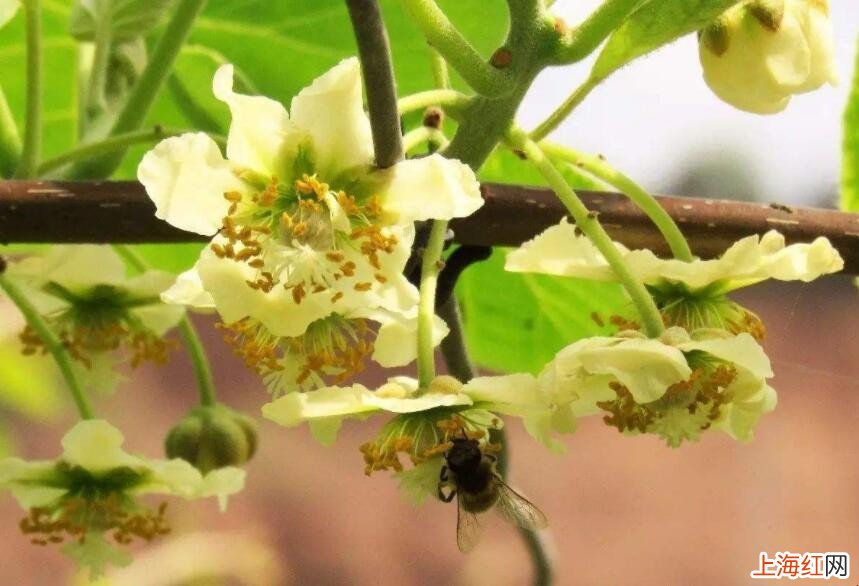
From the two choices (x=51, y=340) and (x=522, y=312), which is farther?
(x=522, y=312)

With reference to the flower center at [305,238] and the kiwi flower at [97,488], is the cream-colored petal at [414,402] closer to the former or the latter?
the flower center at [305,238]

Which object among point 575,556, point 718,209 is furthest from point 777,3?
point 575,556

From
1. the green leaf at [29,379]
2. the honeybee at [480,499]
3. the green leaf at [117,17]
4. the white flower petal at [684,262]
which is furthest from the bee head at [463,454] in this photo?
the green leaf at [29,379]

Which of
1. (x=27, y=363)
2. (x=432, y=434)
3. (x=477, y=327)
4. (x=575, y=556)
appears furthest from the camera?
(x=575, y=556)

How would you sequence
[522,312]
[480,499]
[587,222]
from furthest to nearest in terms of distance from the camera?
1. [522,312]
2. [480,499]
3. [587,222]

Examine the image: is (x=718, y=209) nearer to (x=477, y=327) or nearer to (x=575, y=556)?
(x=477, y=327)

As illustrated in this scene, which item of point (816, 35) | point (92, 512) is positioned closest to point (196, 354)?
point (92, 512)

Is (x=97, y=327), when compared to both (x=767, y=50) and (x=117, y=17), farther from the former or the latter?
(x=767, y=50)
